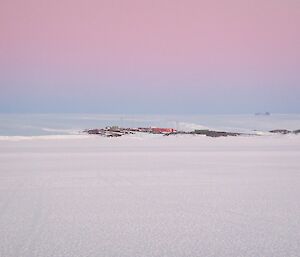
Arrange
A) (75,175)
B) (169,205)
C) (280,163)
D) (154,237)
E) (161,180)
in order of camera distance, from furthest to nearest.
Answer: (280,163) → (75,175) → (161,180) → (169,205) → (154,237)

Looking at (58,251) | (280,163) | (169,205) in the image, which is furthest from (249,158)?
(58,251)

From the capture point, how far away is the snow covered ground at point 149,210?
4559 mm

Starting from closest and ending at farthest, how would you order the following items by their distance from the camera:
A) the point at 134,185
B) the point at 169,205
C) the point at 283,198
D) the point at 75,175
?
the point at 169,205, the point at 283,198, the point at 134,185, the point at 75,175

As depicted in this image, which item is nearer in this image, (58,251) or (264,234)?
(58,251)

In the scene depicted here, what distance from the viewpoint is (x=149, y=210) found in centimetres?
626

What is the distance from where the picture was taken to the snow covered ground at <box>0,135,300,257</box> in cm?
456

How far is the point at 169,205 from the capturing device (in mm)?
6574

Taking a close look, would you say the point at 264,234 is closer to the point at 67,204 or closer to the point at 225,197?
the point at 225,197

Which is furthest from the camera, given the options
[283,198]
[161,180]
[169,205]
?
[161,180]

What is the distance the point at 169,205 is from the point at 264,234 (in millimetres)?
1822

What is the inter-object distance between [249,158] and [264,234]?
9.16m

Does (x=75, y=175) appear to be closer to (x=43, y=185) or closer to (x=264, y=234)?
(x=43, y=185)

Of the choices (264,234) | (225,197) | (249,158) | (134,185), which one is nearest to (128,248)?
(264,234)

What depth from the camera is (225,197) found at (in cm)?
720
